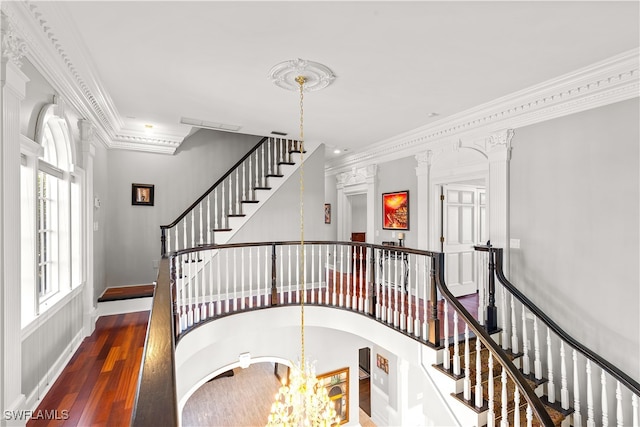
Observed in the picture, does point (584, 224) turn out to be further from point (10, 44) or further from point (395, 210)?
point (10, 44)

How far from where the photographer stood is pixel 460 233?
5633 mm

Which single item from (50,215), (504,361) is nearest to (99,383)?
(50,215)

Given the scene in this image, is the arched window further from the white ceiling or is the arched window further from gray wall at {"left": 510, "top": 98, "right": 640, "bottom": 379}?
gray wall at {"left": 510, "top": 98, "right": 640, "bottom": 379}

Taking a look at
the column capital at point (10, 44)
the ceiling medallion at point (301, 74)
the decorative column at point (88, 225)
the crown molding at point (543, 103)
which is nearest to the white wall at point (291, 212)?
the crown molding at point (543, 103)

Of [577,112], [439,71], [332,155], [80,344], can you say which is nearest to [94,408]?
[80,344]

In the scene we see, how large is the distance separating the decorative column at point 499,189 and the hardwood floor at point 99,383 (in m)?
4.28

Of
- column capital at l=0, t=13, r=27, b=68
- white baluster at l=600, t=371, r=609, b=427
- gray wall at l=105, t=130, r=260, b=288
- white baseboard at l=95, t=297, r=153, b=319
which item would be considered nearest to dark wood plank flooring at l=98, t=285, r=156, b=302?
white baseboard at l=95, t=297, r=153, b=319

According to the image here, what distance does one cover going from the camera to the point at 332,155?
726 cm

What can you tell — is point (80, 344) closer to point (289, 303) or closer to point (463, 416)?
point (289, 303)

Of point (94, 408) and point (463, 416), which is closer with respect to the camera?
point (94, 408)

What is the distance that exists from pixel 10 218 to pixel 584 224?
489cm

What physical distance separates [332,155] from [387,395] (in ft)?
17.3

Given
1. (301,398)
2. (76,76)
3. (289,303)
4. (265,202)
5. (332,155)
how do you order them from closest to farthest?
(76,76) → (301,398) → (289,303) → (265,202) → (332,155)

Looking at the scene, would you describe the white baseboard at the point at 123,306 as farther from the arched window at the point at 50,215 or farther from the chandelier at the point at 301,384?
the chandelier at the point at 301,384
